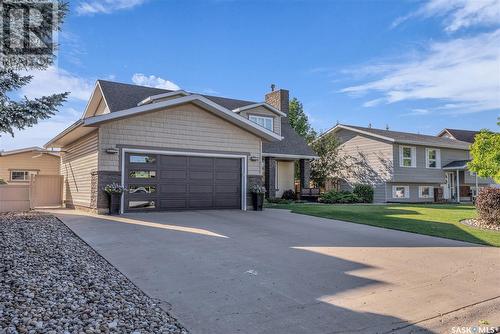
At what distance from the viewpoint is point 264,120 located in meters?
21.5

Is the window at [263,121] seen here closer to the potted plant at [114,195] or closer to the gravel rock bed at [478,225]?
the potted plant at [114,195]

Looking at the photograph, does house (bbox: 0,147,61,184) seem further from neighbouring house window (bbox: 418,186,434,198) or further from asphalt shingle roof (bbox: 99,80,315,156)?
neighbouring house window (bbox: 418,186,434,198)

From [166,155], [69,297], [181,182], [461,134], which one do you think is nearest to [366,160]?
[181,182]

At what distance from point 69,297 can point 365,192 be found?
22.8 m

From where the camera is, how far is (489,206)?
37.8ft

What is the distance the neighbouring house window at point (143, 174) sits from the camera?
499 inches

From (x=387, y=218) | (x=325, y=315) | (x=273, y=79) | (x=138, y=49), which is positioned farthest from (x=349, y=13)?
(x=273, y=79)

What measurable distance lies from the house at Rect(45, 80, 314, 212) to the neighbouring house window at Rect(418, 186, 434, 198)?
16178 mm

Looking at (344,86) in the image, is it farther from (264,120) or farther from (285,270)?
(285,270)

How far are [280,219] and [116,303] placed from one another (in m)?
8.39

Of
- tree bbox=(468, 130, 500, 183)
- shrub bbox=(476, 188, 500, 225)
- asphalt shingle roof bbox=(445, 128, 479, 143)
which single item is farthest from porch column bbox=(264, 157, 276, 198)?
asphalt shingle roof bbox=(445, 128, 479, 143)

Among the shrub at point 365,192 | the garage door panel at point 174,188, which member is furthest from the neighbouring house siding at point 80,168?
the shrub at point 365,192

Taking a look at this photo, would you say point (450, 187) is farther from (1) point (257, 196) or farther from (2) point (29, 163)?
(2) point (29, 163)

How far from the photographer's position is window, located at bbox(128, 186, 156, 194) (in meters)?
12.7
